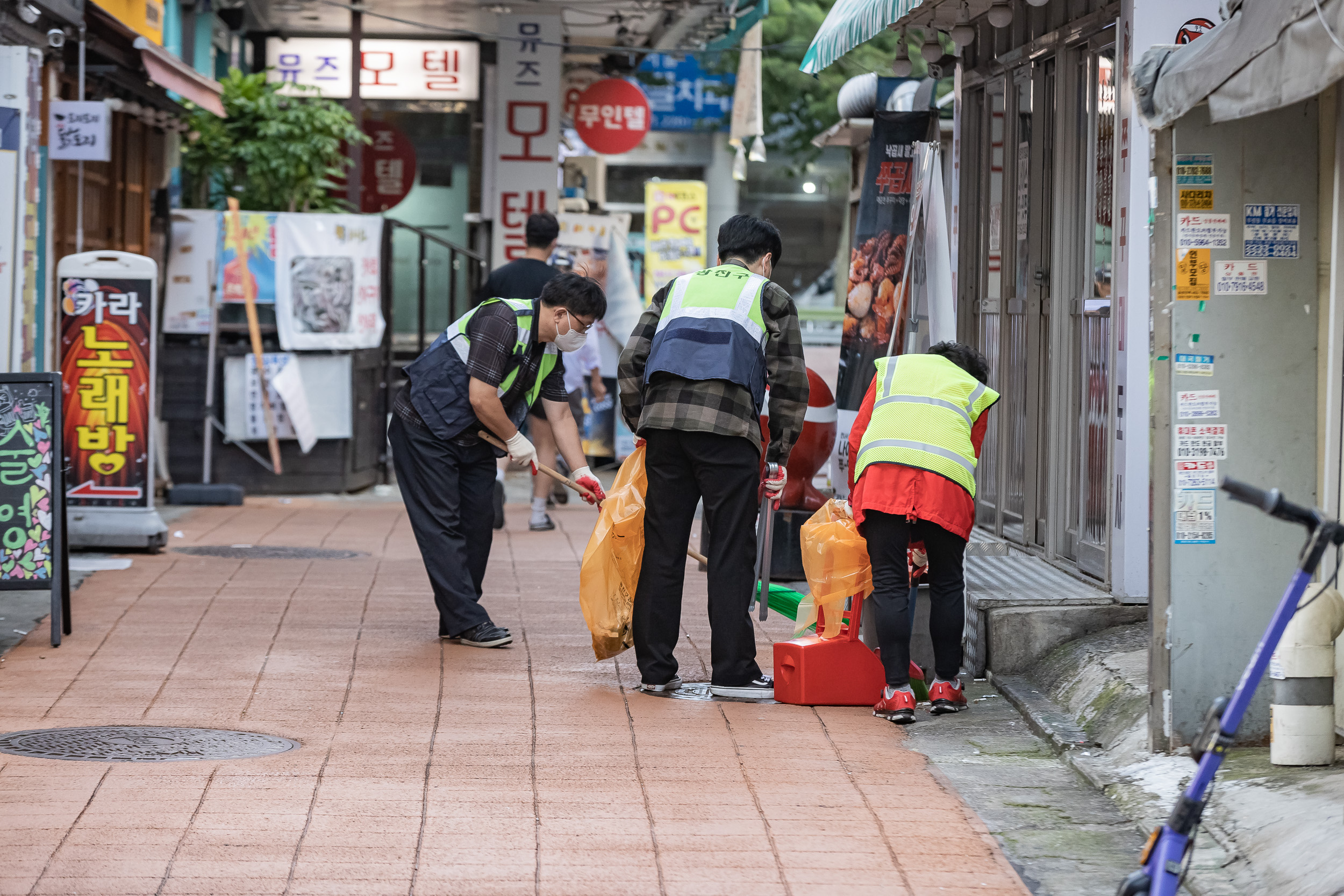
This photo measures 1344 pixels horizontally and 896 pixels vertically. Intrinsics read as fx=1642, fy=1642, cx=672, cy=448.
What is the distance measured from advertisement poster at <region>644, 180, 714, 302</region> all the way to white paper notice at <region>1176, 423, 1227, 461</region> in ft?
44.1

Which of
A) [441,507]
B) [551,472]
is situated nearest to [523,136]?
[551,472]

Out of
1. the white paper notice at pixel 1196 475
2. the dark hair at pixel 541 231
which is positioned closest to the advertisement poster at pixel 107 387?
the dark hair at pixel 541 231

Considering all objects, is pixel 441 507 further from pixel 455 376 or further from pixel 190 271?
pixel 190 271

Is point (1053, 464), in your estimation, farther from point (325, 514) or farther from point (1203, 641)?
point (325, 514)

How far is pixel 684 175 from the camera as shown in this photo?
30.9 meters

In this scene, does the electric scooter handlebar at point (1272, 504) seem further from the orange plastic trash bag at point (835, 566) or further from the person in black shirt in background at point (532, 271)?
the person in black shirt in background at point (532, 271)

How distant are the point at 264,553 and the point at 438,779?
17.5ft

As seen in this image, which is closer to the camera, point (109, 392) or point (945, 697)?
point (945, 697)

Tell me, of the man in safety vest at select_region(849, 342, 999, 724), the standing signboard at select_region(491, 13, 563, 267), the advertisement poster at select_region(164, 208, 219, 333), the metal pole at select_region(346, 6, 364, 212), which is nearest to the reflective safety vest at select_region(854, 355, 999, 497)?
the man in safety vest at select_region(849, 342, 999, 724)

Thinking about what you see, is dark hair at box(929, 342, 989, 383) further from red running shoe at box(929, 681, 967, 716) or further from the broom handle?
the broom handle

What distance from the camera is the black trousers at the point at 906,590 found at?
6.01 metres

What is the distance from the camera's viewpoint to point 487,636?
7.23m

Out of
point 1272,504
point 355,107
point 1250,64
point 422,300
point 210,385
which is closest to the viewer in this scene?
point 1272,504

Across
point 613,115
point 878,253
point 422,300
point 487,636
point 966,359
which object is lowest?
point 487,636
